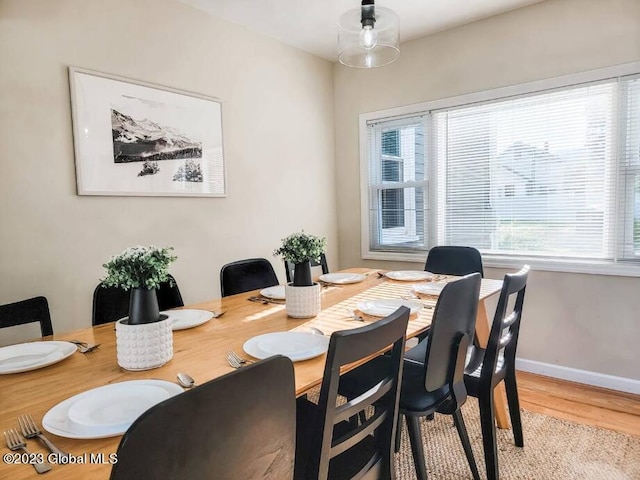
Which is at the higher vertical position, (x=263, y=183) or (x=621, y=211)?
(x=263, y=183)

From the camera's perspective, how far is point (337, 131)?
4.07 meters

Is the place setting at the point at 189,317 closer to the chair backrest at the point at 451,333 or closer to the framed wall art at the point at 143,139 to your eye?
the chair backrest at the point at 451,333

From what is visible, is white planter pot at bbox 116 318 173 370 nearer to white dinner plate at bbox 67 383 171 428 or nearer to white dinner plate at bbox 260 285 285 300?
white dinner plate at bbox 67 383 171 428

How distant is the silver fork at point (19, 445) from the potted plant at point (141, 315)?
0.34 metres

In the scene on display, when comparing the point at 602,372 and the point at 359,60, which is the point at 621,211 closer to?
the point at 602,372

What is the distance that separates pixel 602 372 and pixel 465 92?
2.23 m

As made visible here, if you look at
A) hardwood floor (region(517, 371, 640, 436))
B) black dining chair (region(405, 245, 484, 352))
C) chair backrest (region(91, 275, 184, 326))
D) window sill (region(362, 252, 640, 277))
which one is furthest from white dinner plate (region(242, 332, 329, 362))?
window sill (region(362, 252, 640, 277))

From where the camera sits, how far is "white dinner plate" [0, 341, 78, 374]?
1212 mm

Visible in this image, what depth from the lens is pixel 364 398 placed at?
3.62 ft

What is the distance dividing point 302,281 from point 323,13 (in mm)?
2184

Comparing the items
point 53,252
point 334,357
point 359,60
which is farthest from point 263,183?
point 334,357

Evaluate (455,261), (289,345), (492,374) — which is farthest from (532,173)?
(289,345)

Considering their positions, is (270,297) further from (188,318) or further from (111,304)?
(111,304)

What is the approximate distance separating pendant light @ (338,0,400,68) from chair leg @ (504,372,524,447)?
1799mm
